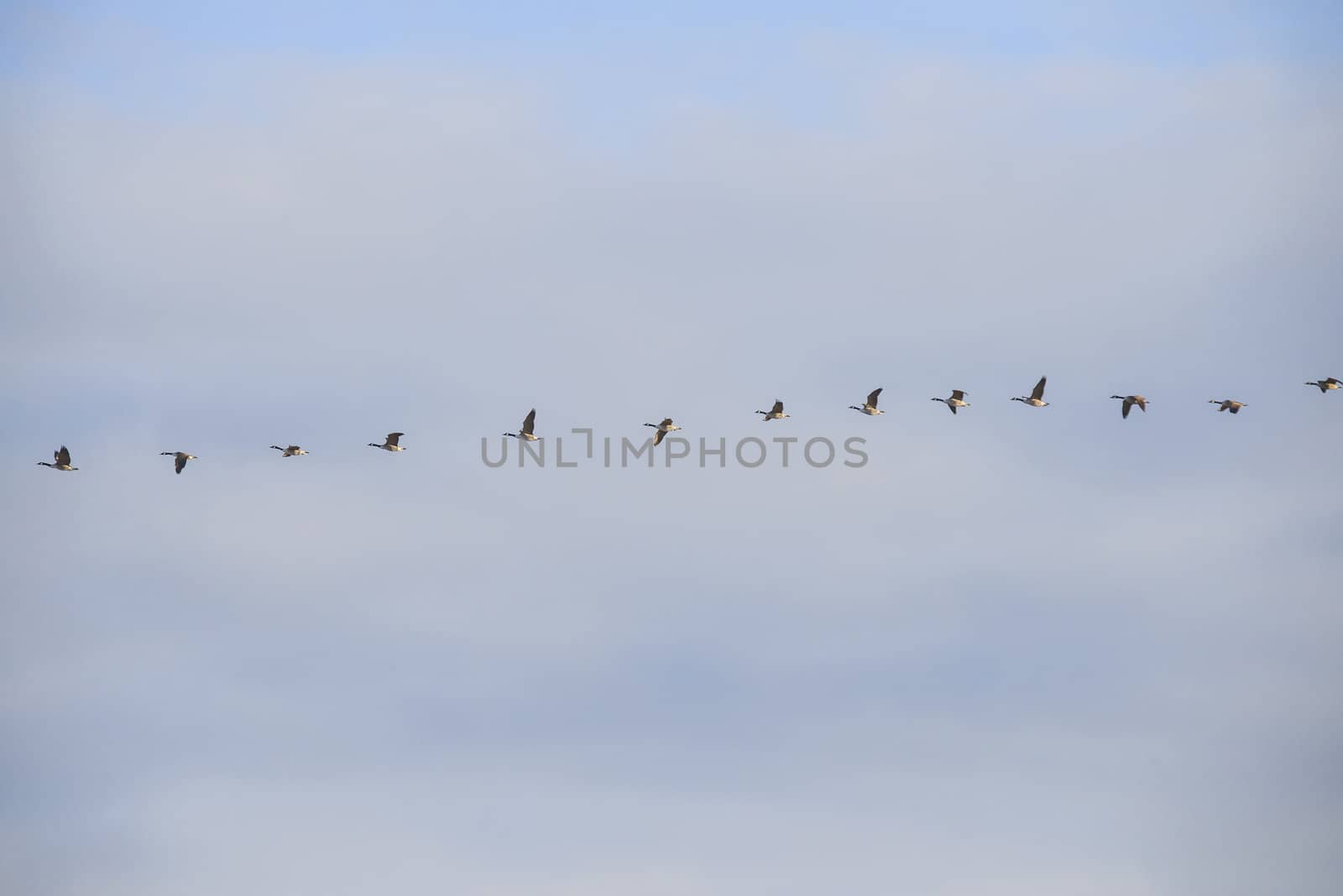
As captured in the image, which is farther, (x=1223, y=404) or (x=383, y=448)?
(x=383, y=448)

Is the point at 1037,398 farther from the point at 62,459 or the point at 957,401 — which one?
the point at 62,459

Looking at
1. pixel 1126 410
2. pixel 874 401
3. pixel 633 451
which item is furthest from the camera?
pixel 633 451

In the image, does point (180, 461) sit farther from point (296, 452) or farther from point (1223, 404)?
point (1223, 404)

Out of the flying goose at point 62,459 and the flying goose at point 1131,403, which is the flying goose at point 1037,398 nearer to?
the flying goose at point 1131,403

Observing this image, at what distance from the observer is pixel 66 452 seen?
93.3m

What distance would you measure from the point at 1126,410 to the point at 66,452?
163ft

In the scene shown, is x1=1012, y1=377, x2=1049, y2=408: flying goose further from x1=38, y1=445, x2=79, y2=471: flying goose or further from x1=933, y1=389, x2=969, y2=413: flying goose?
x1=38, y1=445, x2=79, y2=471: flying goose

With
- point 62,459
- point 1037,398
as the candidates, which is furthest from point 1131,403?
point 62,459

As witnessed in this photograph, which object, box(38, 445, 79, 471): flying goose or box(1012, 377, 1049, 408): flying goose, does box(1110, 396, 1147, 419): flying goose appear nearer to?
box(1012, 377, 1049, 408): flying goose

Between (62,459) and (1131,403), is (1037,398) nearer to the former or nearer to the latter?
(1131,403)

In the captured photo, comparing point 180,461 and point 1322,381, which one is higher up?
point 1322,381

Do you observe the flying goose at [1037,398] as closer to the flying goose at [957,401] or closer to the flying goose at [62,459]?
the flying goose at [957,401]

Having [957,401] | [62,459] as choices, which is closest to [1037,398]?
[957,401]

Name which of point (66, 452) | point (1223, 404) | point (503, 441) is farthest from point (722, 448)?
point (66, 452)
